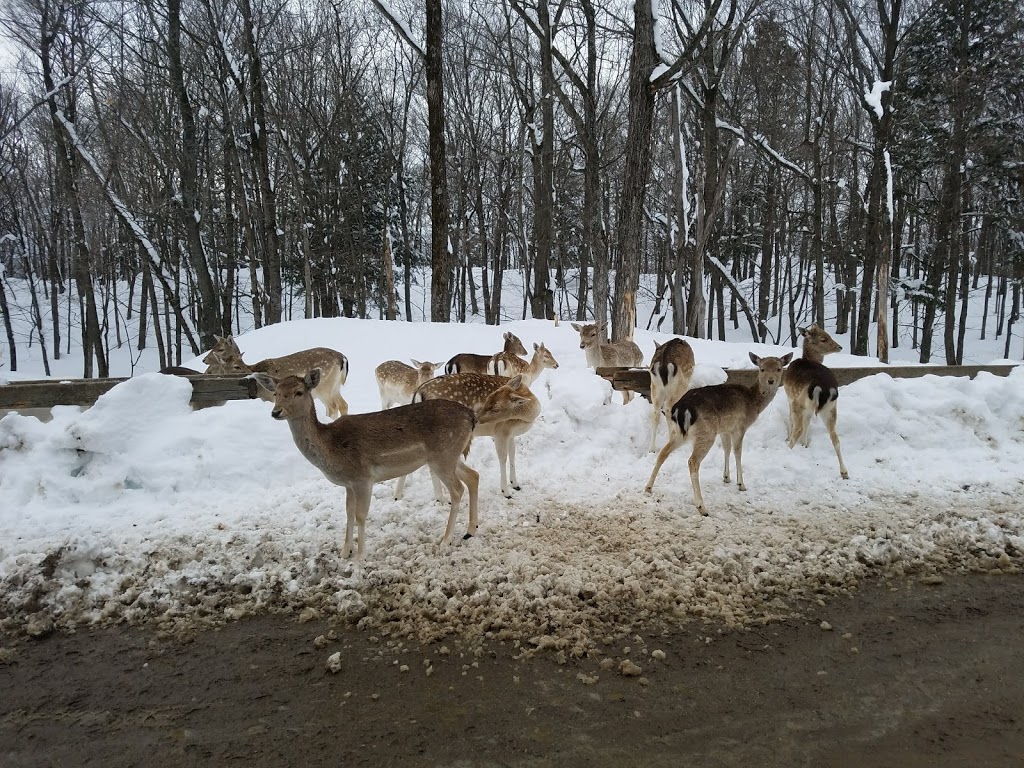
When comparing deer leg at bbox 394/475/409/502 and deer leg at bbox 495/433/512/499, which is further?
deer leg at bbox 495/433/512/499

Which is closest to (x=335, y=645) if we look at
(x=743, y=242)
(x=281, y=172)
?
(x=281, y=172)

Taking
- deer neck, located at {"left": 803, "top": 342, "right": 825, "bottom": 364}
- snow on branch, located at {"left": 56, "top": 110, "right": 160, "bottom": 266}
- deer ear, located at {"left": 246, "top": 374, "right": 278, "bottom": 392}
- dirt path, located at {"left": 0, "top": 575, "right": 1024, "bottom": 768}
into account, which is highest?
snow on branch, located at {"left": 56, "top": 110, "right": 160, "bottom": 266}

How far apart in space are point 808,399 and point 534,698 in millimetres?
5472

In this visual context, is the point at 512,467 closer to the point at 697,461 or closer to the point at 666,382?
the point at 697,461

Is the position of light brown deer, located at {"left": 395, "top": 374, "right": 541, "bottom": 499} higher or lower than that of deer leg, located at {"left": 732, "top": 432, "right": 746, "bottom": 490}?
higher

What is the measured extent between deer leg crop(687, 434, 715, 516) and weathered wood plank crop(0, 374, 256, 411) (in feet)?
17.3

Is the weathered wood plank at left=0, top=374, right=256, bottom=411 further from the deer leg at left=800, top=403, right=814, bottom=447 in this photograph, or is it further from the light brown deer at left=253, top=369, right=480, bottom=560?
the deer leg at left=800, top=403, right=814, bottom=447

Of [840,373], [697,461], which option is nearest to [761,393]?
[697,461]

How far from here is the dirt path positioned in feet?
8.86

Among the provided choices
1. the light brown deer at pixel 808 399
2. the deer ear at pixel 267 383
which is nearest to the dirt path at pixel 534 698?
the deer ear at pixel 267 383

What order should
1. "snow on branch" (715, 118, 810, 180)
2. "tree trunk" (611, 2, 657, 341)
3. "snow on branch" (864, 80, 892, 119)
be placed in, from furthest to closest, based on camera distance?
"snow on branch" (864, 80, 892, 119), "snow on branch" (715, 118, 810, 180), "tree trunk" (611, 2, 657, 341)

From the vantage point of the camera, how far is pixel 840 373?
29.9ft

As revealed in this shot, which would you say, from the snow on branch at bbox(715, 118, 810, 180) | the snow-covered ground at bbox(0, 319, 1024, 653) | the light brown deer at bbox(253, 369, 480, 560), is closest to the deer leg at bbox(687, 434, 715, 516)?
the snow-covered ground at bbox(0, 319, 1024, 653)

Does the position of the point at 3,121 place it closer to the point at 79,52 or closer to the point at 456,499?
the point at 79,52
